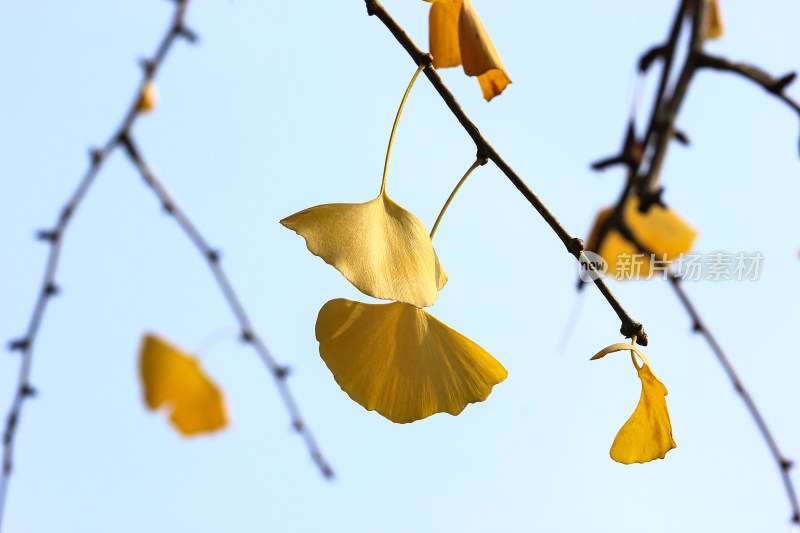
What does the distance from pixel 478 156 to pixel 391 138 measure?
47 mm

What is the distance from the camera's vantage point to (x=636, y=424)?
0.39 meters

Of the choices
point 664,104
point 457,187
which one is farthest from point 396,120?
point 664,104

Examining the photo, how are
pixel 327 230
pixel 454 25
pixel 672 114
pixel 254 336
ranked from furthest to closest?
pixel 254 336, pixel 454 25, pixel 327 230, pixel 672 114

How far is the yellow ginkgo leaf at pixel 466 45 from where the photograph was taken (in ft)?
1.25

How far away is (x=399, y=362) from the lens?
→ 0.38 metres

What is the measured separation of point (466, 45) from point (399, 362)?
18 centimetres

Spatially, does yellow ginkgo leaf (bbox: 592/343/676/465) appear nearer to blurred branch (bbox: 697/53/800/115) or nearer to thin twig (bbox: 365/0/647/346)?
thin twig (bbox: 365/0/647/346)

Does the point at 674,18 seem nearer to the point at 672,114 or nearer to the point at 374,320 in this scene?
the point at 672,114

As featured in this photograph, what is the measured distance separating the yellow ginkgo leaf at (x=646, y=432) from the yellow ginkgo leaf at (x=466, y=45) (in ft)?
0.62

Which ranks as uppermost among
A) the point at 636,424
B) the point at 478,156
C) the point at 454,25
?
the point at 454,25

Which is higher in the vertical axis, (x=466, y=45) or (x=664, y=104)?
(x=466, y=45)

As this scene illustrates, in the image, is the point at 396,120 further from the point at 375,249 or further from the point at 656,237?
the point at 656,237

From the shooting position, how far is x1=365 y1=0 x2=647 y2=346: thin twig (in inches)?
13.6

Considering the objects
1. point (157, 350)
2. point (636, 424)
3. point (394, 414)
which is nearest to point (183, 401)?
point (157, 350)
